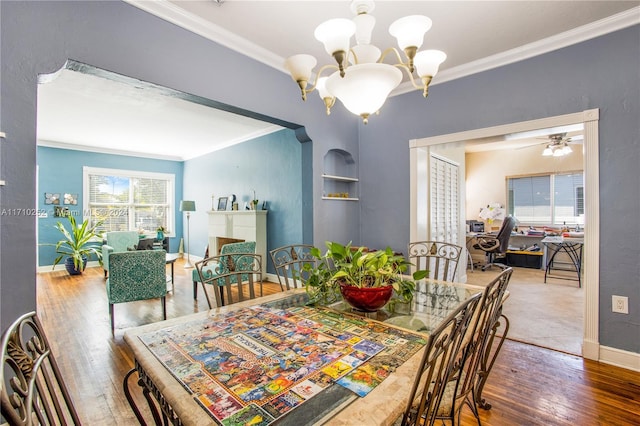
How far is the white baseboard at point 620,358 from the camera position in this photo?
230 cm

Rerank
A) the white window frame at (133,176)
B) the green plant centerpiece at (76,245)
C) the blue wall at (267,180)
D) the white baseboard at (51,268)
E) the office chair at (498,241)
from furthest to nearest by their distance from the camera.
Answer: the white window frame at (133,176) → the white baseboard at (51,268) → the green plant centerpiece at (76,245) → the office chair at (498,241) → the blue wall at (267,180)

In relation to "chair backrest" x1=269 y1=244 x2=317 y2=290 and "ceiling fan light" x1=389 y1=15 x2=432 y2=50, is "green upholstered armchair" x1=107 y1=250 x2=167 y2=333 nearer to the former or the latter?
"chair backrest" x1=269 y1=244 x2=317 y2=290

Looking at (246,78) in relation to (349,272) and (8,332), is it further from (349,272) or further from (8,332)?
(8,332)

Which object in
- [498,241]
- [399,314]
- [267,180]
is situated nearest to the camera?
A: [399,314]

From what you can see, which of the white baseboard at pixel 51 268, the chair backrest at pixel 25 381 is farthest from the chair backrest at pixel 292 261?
the white baseboard at pixel 51 268

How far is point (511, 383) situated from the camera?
2.10 metres

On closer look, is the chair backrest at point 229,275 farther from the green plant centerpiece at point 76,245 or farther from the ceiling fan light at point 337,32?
the green plant centerpiece at point 76,245

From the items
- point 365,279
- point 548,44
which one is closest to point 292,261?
point 365,279

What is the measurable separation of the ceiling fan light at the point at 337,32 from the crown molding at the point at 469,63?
4.80ft

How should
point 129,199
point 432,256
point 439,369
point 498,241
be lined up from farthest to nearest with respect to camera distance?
point 129,199 < point 498,241 < point 432,256 < point 439,369

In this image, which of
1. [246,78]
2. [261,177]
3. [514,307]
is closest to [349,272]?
[246,78]

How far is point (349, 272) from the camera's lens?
1.50 m

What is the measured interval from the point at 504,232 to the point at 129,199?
8208 mm

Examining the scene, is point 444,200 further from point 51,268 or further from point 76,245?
point 51,268
